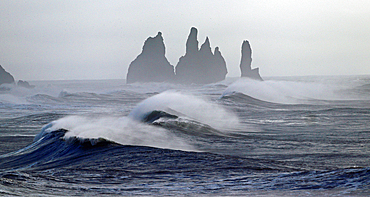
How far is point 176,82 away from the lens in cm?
10912

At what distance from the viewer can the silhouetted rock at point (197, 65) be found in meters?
109

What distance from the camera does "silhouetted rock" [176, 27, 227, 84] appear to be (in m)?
109

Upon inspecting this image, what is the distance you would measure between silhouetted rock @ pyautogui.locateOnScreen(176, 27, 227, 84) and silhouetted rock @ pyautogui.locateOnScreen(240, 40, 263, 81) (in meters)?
13.7

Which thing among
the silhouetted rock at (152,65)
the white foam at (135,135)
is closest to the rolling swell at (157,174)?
the white foam at (135,135)

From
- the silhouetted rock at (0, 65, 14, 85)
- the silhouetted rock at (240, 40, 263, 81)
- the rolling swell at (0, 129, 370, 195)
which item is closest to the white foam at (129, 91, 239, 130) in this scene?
the rolling swell at (0, 129, 370, 195)

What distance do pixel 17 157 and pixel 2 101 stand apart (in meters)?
29.1

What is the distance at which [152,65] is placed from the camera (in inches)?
4375

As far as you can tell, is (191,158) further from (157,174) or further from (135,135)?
(135,135)

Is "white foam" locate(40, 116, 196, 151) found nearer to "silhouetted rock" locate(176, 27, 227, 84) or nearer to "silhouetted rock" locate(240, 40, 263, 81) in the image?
"silhouetted rock" locate(240, 40, 263, 81)

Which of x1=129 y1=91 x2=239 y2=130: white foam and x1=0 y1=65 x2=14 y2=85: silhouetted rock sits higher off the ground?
x1=0 y1=65 x2=14 y2=85: silhouetted rock

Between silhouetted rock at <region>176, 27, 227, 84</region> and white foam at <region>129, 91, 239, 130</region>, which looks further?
silhouetted rock at <region>176, 27, 227, 84</region>

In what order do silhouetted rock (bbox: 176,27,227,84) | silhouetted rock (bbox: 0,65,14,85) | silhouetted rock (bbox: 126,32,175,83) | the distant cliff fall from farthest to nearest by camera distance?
silhouetted rock (bbox: 126,32,175,83), the distant cliff, silhouetted rock (bbox: 176,27,227,84), silhouetted rock (bbox: 0,65,14,85)

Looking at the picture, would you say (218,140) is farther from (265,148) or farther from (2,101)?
(2,101)

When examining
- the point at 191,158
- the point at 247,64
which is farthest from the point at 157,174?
the point at 247,64
